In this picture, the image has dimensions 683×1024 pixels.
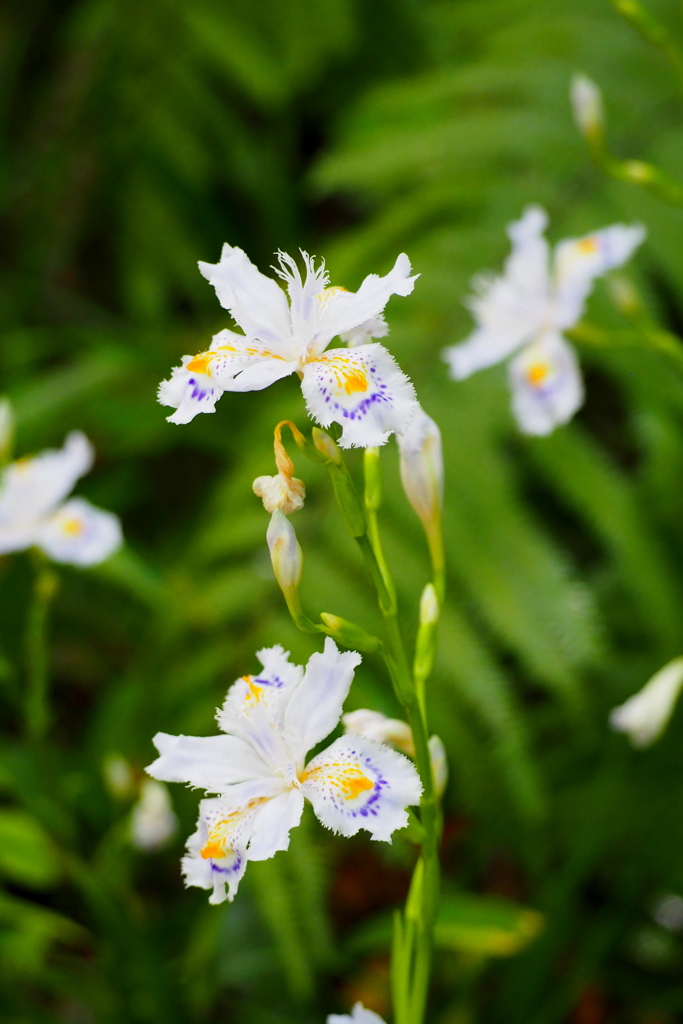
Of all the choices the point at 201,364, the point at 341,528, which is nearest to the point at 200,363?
the point at 201,364

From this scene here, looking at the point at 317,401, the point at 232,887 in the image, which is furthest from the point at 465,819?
the point at 317,401

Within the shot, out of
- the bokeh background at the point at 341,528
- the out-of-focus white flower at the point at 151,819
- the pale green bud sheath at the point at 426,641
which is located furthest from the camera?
the bokeh background at the point at 341,528

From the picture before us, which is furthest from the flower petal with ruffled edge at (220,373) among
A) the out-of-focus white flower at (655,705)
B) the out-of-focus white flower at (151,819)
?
the out-of-focus white flower at (151,819)

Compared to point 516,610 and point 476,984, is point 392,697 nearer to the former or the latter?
point 516,610

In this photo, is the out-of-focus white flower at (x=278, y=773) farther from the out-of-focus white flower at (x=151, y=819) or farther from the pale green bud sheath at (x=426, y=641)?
the out-of-focus white flower at (x=151, y=819)

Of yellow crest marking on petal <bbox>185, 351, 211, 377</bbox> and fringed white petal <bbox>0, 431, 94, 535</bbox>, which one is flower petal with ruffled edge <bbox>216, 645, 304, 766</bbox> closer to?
yellow crest marking on petal <bbox>185, 351, 211, 377</bbox>

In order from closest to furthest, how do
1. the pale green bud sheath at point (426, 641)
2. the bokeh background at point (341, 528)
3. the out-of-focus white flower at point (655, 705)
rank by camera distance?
the pale green bud sheath at point (426, 641) < the out-of-focus white flower at point (655, 705) < the bokeh background at point (341, 528)

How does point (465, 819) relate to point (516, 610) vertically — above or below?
below
